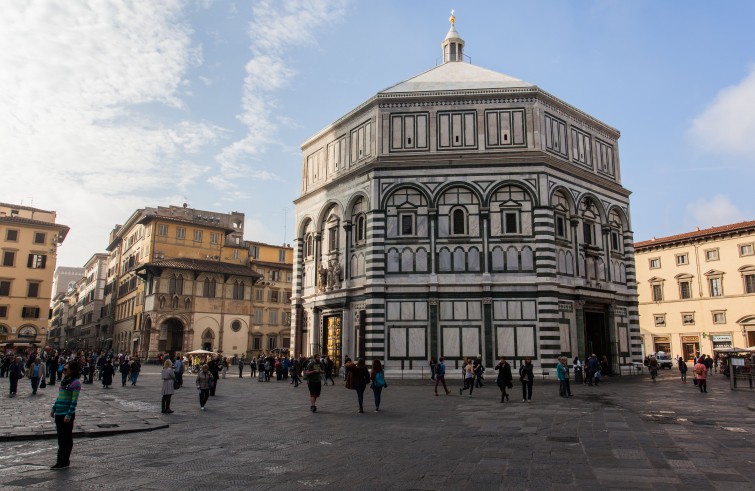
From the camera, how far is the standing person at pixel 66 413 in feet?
28.1

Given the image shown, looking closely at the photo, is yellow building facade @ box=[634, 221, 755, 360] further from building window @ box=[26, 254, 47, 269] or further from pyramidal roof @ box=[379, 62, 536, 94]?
building window @ box=[26, 254, 47, 269]

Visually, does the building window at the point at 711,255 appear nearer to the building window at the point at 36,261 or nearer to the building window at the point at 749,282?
the building window at the point at 749,282

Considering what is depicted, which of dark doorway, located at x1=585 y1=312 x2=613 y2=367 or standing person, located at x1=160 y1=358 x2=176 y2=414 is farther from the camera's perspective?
dark doorway, located at x1=585 y1=312 x2=613 y2=367

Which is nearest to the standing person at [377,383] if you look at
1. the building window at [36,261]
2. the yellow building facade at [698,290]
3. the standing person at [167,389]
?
the standing person at [167,389]

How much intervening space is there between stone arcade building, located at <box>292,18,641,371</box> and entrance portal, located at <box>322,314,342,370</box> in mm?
111

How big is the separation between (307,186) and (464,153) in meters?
11.8

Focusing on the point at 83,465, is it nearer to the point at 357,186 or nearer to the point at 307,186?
the point at 357,186

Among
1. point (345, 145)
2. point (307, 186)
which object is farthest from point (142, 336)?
point (345, 145)

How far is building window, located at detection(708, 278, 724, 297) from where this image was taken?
49.9 meters

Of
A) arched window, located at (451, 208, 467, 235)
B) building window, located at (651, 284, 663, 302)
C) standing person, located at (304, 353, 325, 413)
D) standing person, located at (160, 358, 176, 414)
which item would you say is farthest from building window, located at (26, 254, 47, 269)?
building window, located at (651, 284, 663, 302)

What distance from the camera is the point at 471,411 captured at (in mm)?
15719

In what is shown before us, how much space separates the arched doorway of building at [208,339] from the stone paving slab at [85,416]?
106 ft

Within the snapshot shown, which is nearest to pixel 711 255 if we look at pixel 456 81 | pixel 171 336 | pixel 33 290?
pixel 456 81

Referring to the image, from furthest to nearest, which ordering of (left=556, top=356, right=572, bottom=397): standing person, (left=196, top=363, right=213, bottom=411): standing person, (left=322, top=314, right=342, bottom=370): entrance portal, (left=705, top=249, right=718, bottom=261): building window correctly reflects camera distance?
1. (left=705, top=249, right=718, bottom=261): building window
2. (left=322, top=314, right=342, bottom=370): entrance portal
3. (left=556, top=356, right=572, bottom=397): standing person
4. (left=196, top=363, right=213, bottom=411): standing person
